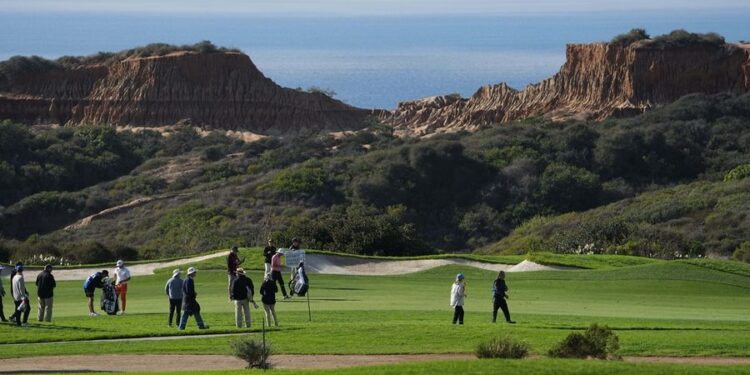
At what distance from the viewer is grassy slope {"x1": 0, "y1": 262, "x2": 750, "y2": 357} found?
25.2 m

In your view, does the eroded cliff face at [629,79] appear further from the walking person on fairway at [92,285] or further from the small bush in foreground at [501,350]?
the small bush in foreground at [501,350]

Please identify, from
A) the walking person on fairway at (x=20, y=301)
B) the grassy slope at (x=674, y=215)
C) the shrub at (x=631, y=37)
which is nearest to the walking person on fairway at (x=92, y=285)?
the walking person on fairway at (x=20, y=301)

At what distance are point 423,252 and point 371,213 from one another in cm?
1320

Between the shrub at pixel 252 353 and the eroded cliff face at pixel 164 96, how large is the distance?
7882 centimetres

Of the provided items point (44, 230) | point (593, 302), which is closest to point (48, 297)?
point (593, 302)

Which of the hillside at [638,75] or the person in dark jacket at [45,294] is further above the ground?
the hillside at [638,75]

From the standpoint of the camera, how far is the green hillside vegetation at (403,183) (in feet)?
198

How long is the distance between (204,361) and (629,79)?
70.0 m

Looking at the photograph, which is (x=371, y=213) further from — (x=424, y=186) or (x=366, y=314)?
(x=366, y=314)

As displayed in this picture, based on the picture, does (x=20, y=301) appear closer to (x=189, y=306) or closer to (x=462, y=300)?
(x=189, y=306)

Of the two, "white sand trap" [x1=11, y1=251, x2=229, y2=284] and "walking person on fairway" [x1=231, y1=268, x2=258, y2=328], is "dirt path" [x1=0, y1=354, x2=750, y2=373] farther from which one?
"white sand trap" [x1=11, y1=251, x2=229, y2=284]

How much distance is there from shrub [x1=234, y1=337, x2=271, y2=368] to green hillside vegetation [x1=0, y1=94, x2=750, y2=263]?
29250 millimetres

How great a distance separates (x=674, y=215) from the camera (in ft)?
199

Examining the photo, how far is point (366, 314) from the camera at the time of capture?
30.3m
